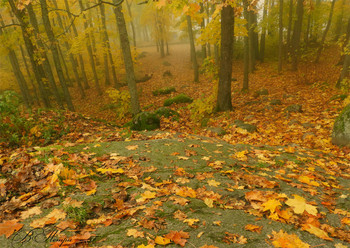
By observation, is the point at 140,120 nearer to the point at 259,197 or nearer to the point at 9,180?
the point at 9,180

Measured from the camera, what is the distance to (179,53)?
31219mm

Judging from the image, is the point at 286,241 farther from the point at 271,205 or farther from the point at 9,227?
the point at 9,227

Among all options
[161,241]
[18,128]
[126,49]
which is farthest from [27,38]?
[161,241]

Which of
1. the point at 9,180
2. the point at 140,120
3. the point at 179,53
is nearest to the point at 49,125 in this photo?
the point at 140,120

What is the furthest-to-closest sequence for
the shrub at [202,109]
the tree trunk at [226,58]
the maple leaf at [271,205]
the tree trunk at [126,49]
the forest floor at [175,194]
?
the shrub at [202,109] → the tree trunk at [126,49] → the tree trunk at [226,58] → the maple leaf at [271,205] → the forest floor at [175,194]

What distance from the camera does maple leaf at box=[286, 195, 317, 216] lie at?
2.45 meters

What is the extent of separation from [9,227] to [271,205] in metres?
2.91

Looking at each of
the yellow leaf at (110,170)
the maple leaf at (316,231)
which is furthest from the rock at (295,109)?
the yellow leaf at (110,170)

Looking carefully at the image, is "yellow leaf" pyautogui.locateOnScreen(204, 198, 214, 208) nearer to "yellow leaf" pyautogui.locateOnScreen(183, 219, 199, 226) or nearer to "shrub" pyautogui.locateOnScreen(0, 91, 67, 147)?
"yellow leaf" pyautogui.locateOnScreen(183, 219, 199, 226)

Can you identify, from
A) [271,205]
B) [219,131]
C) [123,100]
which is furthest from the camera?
[123,100]

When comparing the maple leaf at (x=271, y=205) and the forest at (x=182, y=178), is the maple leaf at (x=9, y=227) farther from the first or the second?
the maple leaf at (x=271, y=205)

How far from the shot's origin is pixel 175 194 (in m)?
2.77

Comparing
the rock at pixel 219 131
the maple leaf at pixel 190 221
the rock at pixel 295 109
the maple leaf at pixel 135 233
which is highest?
the maple leaf at pixel 135 233

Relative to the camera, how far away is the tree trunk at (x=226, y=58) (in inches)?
300
